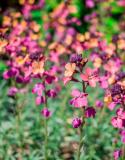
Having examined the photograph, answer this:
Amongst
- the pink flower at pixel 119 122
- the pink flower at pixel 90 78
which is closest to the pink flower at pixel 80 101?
the pink flower at pixel 90 78

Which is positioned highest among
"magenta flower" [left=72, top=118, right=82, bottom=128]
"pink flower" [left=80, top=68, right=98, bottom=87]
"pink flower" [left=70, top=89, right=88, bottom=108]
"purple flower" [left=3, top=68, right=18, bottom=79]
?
"purple flower" [left=3, top=68, right=18, bottom=79]

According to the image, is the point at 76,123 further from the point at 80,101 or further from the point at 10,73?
the point at 10,73

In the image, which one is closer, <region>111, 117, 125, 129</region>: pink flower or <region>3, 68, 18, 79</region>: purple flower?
<region>111, 117, 125, 129</region>: pink flower

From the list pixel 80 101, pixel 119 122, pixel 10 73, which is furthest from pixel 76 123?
pixel 10 73

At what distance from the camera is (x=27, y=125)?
4.46 meters

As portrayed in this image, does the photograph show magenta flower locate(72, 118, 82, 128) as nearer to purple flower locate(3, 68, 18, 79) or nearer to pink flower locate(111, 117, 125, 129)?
pink flower locate(111, 117, 125, 129)

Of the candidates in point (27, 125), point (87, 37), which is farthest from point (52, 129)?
point (87, 37)

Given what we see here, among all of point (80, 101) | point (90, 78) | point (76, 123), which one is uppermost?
point (90, 78)

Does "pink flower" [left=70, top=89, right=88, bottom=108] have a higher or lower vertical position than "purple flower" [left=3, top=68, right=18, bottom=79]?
lower

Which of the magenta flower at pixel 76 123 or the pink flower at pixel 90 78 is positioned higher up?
the pink flower at pixel 90 78

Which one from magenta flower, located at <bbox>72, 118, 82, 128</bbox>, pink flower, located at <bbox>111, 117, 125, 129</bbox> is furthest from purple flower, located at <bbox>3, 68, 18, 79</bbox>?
pink flower, located at <bbox>111, 117, 125, 129</bbox>

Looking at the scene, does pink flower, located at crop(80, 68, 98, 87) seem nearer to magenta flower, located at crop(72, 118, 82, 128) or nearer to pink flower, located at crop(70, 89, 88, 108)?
pink flower, located at crop(70, 89, 88, 108)

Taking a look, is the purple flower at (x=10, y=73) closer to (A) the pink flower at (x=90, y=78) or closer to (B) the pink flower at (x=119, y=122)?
(A) the pink flower at (x=90, y=78)

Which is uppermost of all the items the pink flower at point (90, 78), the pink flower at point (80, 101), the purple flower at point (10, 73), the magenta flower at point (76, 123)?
the purple flower at point (10, 73)
